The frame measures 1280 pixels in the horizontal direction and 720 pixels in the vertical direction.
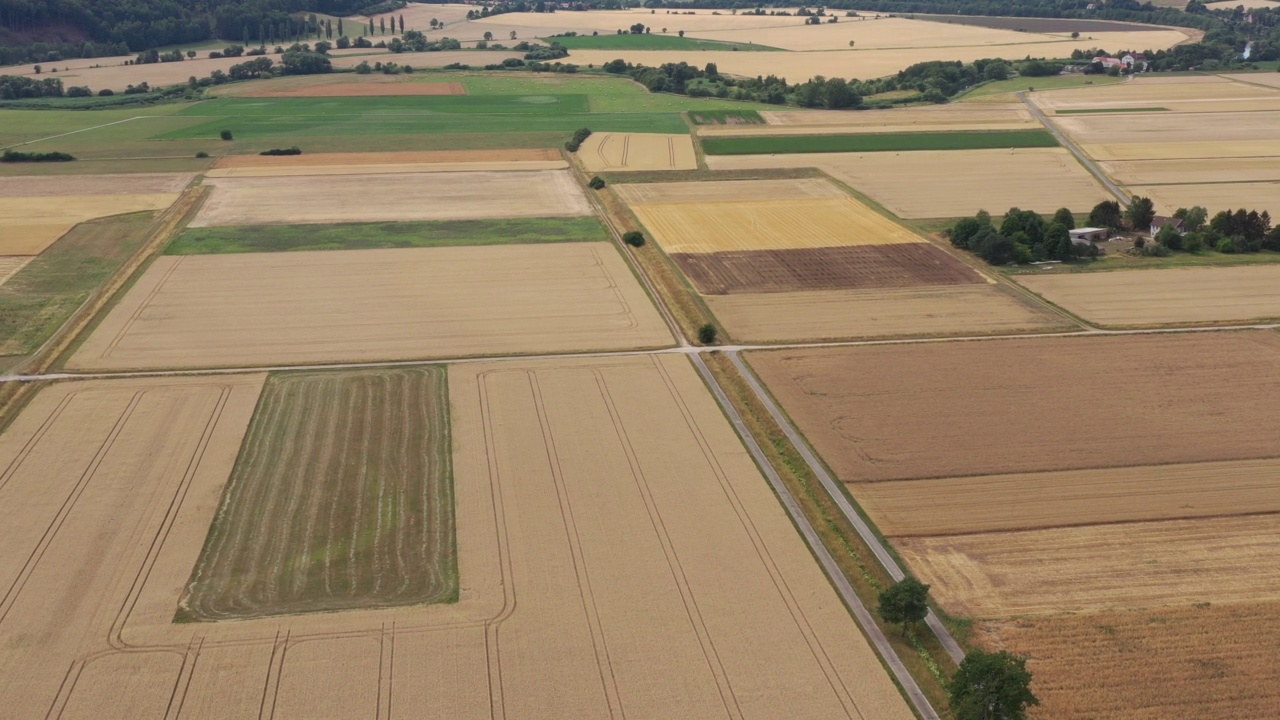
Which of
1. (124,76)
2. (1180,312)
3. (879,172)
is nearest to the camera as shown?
(1180,312)

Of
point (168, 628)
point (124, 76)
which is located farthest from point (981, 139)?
point (124, 76)

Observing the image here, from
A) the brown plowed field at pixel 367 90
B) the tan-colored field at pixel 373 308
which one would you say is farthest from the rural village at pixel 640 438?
the brown plowed field at pixel 367 90

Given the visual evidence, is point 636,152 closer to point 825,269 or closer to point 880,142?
point 880,142

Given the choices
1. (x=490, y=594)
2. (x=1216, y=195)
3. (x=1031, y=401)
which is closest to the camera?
(x=490, y=594)

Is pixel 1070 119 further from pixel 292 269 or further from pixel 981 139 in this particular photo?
pixel 292 269

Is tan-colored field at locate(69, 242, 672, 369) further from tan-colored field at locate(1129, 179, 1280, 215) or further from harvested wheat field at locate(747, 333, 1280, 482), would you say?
tan-colored field at locate(1129, 179, 1280, 215)

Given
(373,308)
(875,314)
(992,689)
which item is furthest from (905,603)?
(373,308)

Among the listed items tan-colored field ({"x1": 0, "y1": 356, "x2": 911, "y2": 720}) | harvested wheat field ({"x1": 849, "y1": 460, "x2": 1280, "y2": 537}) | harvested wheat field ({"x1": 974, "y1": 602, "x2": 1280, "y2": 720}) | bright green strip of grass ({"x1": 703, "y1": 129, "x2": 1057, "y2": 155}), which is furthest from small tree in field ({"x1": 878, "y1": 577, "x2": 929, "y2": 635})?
bright green strip of grass ({"x1": 703, "y1": 129, "x2": 1057, "y2": 155})

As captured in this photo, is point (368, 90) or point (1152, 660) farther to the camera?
point (368, 90)

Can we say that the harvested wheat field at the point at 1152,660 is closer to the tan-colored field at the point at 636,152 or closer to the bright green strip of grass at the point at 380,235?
the bright green strip of grass at the point at 380,235
